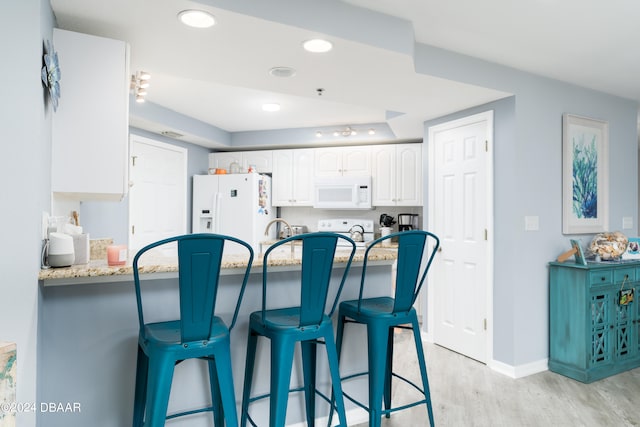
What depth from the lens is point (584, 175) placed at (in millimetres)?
3494

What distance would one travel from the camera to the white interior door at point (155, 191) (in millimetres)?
4219

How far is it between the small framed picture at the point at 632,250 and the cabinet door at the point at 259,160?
3880 mm

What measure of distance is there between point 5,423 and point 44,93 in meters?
1.22

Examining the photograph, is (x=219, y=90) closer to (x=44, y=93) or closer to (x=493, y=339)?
(x=44, y=93)

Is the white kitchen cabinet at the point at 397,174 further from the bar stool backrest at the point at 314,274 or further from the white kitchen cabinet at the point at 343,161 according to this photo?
the bar stool backrest at the point at 314,274

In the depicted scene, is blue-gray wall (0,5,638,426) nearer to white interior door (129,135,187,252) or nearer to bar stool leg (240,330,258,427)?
white interior door (129,135,187,252)

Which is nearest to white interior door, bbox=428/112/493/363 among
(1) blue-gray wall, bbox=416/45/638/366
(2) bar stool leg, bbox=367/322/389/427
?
(1) blue-gray wall, bbox=416/45/638/366

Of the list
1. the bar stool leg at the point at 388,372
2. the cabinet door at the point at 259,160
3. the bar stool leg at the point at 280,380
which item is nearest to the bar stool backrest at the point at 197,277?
the bar stool leg at the point at 280,380

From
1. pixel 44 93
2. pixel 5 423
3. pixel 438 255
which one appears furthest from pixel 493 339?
pixel 44 93

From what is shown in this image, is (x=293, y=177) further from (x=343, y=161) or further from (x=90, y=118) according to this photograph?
(x=90, y=118)

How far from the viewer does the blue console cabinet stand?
3.00 m

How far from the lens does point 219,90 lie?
3.65 meters

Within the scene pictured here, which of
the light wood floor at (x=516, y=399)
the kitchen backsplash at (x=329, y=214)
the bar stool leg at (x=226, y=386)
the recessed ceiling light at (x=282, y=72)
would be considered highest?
the recessed ceiling light at (x=282, y=72)

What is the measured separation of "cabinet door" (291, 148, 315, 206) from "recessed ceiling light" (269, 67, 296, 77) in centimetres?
260
